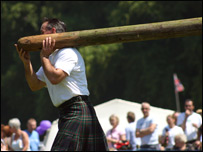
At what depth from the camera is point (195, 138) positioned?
712cm

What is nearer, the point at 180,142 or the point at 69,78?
the point at 69,78

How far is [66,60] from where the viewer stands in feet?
10.7

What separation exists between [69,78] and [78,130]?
36 cm

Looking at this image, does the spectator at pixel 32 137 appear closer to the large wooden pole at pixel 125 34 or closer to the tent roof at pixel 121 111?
the tent roof at pixel 121 111

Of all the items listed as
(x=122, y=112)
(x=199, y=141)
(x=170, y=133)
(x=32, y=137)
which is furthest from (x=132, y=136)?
(x=122, y=112)

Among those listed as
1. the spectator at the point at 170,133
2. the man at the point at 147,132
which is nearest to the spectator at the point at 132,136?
the man at the point at 147,132

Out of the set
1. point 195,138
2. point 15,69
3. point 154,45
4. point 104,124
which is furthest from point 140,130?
point 15,69

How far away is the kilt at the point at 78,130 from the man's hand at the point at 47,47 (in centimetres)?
37

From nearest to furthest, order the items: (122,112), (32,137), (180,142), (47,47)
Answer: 1. (47,47)
2. (180,142)
3. (32,137)
4. (122,112)

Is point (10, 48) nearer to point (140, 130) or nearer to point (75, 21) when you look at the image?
point (75, 21)

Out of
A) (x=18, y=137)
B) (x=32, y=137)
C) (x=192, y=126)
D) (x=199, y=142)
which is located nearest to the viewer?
(x=199, y=142)

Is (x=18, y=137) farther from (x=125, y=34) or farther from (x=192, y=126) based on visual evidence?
(x=125, y=34)

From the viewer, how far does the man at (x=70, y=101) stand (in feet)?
10.5

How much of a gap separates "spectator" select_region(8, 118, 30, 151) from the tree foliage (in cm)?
1152
